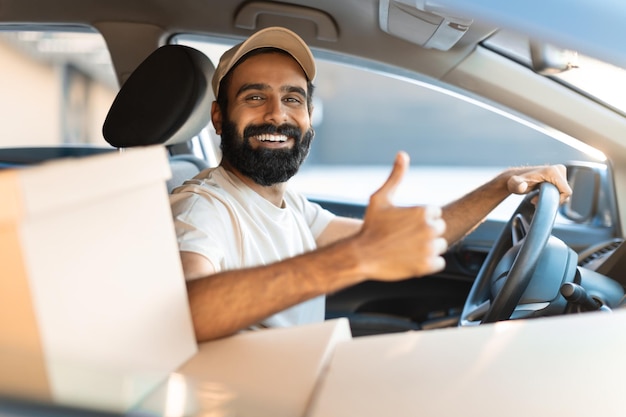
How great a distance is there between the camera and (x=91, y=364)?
1.02m

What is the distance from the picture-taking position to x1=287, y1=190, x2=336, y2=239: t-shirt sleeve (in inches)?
95.0

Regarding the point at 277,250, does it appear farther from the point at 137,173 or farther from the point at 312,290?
the point at 137,173

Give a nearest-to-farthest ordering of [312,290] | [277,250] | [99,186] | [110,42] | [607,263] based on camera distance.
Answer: [99,186] < [312,290] < [277,250] < [607,263] < [110,42]

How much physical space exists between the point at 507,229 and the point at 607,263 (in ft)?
0.89

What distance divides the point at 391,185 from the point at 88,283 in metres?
0.50

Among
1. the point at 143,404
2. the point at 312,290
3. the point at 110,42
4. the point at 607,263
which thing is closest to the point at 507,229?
the point at 607,263

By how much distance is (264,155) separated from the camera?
212 cm

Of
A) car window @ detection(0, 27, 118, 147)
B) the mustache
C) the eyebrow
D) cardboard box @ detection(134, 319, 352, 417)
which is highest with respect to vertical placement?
the eyebrow

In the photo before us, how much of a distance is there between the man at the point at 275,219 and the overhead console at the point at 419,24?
0.25m

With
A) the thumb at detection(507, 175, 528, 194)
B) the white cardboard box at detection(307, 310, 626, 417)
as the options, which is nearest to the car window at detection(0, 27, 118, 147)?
the thumb at detection(507, 175, 528, 194)

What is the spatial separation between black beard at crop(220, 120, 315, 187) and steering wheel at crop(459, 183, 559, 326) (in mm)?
585

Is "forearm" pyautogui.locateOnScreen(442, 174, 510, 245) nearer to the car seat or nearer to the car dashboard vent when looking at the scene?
the car dashboard vent

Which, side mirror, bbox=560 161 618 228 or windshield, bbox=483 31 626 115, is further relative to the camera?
side mirror, bbox=560 161 618 228

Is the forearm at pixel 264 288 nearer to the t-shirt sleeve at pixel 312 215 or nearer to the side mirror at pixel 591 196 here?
the t-shirt sleeve at pixel 312 215
